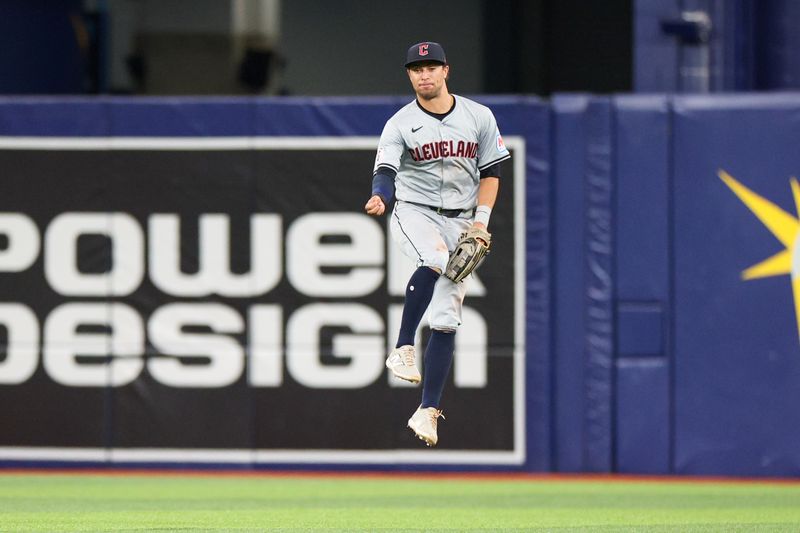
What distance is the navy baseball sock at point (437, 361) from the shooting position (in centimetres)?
669

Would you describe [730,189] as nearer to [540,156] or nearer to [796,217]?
[796,217]

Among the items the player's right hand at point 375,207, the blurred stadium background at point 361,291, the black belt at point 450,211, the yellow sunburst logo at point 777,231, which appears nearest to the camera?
the player's right hand at point 375,207

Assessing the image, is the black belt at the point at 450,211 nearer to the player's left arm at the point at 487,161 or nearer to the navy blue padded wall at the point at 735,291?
the player's left arm at the point at 487,161

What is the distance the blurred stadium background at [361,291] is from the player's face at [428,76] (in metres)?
4.12

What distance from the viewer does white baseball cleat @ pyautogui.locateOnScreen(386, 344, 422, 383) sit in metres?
6.34

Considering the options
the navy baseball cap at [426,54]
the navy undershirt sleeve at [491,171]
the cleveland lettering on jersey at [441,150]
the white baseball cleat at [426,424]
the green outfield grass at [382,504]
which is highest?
the navy baseball cap at [426,54]

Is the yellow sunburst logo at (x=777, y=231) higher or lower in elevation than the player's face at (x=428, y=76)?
lower

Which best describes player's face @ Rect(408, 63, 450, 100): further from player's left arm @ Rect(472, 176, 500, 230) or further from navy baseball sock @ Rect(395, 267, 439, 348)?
navy baseball sock @ Rect(395, 267, 439, 348)

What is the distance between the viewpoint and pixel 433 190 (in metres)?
6.65

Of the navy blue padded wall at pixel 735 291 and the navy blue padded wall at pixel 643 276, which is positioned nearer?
the navy blue padded wall at pixel 735 291

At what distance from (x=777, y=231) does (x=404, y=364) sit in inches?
193

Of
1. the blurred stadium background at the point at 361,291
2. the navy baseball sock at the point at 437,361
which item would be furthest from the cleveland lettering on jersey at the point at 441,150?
the blurred stadium background at the point at 361,291

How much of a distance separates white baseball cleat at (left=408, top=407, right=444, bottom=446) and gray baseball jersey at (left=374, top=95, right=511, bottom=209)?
3.19 feet

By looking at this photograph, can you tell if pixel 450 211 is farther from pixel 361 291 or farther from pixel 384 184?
pixel 361 291
